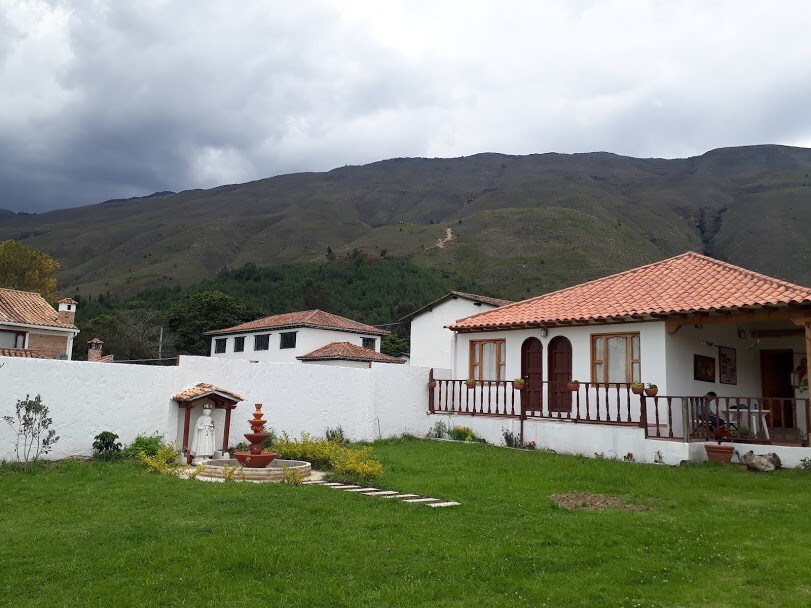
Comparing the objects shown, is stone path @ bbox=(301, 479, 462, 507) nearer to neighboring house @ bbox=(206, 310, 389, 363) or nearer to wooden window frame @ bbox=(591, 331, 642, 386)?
wooden window frame @ bbox=(591, 331, 642, 386)

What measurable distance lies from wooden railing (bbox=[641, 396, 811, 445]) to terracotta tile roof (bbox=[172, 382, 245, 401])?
9396mm

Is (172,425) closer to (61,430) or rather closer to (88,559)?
(61,430)

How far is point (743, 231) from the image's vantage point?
99875mm

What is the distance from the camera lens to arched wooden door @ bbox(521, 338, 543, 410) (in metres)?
18.5

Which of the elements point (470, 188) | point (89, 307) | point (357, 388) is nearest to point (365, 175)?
point (470, 188)

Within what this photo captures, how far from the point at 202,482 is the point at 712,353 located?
1282cm

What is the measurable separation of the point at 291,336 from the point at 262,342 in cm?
349

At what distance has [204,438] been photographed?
14.7 m

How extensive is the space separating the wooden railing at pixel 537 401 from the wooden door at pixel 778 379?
4678 mm

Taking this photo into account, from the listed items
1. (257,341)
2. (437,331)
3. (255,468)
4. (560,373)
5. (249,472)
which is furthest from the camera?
(257,341)

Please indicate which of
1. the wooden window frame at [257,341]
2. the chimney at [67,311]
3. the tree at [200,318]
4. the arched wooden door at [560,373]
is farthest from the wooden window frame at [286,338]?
the arched wooden door at [560,373]

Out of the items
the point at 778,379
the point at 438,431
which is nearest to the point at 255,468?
the point at 438,431

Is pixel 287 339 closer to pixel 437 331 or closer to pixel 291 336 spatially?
pixel 291 336

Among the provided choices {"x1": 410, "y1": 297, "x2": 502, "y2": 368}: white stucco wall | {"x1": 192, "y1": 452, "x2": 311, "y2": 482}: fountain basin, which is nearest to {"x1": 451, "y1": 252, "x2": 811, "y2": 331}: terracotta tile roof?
{"x1": 192, "y1": 452, "x2": 311, "y2": 482}: fountain basin
